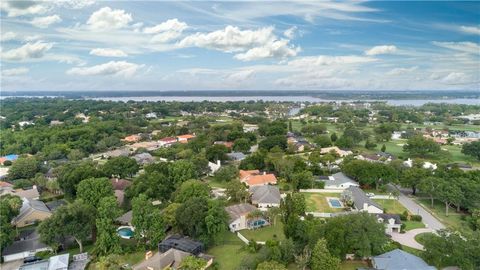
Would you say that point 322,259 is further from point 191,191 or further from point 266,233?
point 191,191

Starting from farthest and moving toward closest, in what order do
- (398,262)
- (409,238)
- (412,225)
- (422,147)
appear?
(422,147), (412,225), (409,238), (398,262)

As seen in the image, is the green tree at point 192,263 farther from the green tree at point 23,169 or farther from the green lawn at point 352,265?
the green tree at point 23,169

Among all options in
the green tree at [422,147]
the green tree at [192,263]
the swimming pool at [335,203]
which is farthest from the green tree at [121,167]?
the green tree at [422,147]

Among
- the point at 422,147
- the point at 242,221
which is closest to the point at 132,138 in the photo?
the point at 242,221

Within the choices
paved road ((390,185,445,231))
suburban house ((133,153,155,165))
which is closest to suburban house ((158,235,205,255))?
paved road ((390,185,445,231))

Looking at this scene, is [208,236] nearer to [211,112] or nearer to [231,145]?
[231,145]

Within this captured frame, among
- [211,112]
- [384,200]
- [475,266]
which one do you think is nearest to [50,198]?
[384,200]
